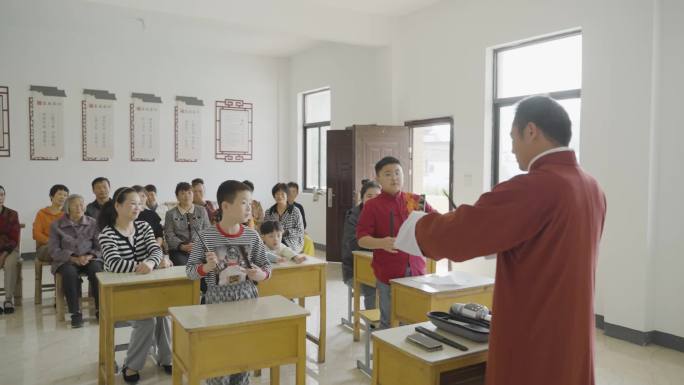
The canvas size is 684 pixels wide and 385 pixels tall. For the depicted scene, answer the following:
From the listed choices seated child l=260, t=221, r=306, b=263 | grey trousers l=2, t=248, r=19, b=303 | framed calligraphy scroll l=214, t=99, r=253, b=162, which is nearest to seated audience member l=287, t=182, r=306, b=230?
seated child l=260, t=221, r=306, b=263

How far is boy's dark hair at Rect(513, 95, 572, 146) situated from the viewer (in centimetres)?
152

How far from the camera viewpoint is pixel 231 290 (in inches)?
104

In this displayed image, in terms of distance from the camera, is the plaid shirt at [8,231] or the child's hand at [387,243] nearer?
the child's hand at [387,243]

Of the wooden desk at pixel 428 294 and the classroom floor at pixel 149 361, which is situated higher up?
the wooden desk at pixel 428 294

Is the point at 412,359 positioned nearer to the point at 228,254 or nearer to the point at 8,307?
the point at 228,254

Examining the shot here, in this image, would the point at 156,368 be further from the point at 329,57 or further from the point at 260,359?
the point at 329,57

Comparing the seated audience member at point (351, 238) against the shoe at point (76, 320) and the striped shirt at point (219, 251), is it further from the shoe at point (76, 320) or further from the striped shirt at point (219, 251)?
the shoe at point (76, 320)

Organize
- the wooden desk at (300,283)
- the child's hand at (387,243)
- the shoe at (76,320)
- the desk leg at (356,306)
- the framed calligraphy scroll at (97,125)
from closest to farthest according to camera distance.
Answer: the child's hand at (387,243) → the wooden desk at (300,283) → the desk leg at (356,306) → the shoe at (76,320) → the framed calligraphy scroll at (97,125)

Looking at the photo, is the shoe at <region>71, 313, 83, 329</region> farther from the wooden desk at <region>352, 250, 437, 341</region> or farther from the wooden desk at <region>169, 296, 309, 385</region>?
the wooden desk at <region>169, 296, 309, 385</region>

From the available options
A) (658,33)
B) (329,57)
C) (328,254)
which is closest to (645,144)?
(658,33)

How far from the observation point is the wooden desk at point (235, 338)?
2.14 meters

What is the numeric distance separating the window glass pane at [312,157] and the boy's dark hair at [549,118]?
8.01m

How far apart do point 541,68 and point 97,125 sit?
21.8 feet

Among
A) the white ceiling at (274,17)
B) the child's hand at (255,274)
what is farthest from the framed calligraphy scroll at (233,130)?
the child's hand at (255,274)
